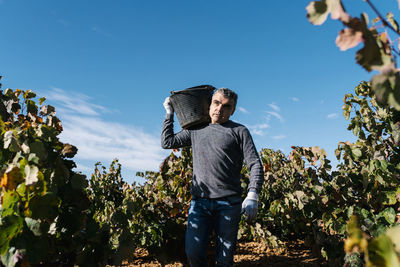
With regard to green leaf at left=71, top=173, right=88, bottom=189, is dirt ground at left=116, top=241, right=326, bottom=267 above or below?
below

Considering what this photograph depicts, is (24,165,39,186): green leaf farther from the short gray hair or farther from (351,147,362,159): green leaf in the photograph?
(351,147,362,159): green leaf

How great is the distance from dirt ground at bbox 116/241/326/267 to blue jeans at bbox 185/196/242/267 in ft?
4.93

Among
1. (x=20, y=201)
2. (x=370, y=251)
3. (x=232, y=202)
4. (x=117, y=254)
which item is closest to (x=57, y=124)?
(x=20, y=201)

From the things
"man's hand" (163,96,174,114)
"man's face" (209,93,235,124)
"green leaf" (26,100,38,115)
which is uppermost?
"man's hand" (163,96,174,114)

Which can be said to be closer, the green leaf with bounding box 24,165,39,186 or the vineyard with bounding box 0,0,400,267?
the vineyard with bounding box 0,0,400,267

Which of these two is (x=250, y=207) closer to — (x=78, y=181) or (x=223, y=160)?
(x=223, y=160)

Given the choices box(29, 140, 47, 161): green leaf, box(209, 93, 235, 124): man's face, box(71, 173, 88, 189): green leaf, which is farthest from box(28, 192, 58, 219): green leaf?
box(209, 93, 235, 124): man's face

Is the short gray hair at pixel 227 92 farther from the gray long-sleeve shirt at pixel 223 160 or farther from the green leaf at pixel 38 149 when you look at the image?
the green leaf at pixel 38 149

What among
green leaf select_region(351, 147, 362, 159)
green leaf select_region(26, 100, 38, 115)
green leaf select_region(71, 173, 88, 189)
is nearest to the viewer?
green leaf select_region(71, 173, 88, 189)

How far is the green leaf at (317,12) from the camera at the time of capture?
0.86m

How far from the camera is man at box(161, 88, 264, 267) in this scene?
8.80 feet

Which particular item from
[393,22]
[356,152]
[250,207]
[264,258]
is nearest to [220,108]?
[250,207]

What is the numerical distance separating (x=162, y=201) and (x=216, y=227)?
1573 millimetres

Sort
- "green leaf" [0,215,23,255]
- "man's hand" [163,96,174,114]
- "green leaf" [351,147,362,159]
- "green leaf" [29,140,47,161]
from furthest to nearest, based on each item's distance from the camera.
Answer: "man's hand" [163,96,174,114]
"green leaf" [351,147,362,159]
"green leaf" [29,140,47,161]
"green leaf" [0,215,23,255]
